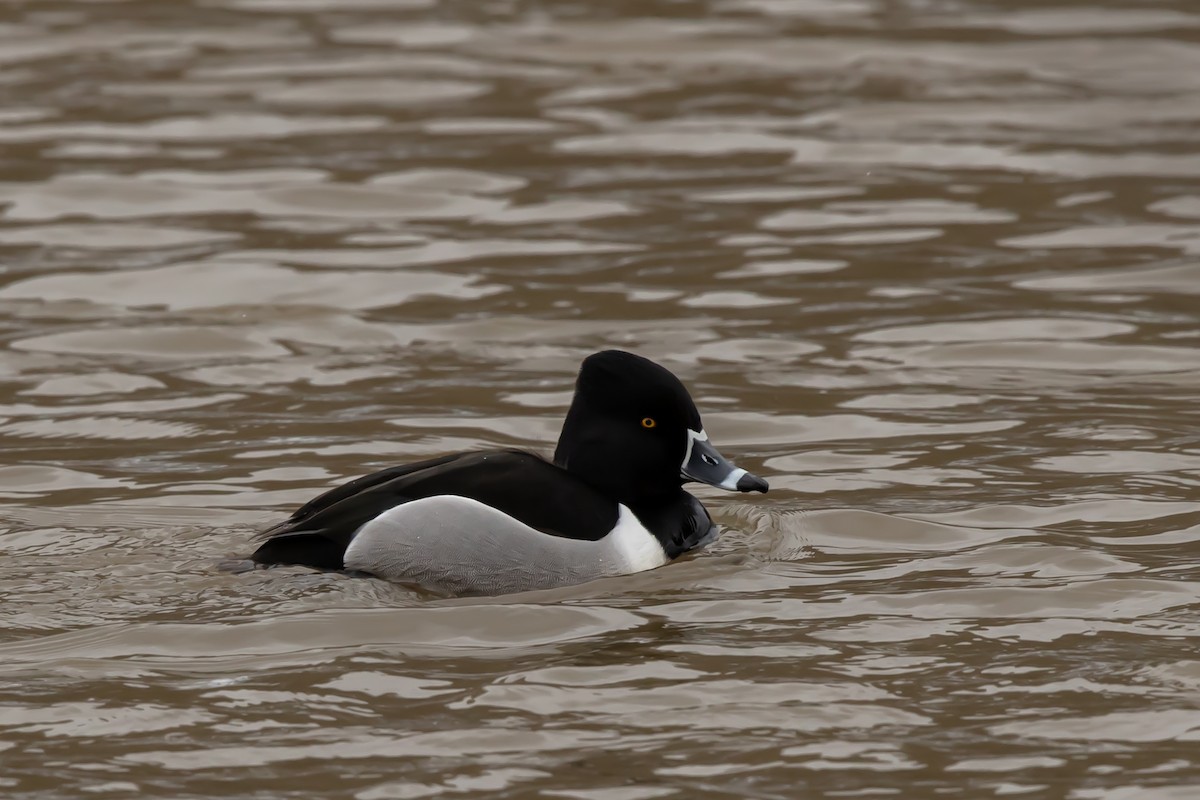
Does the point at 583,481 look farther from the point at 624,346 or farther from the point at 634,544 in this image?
the point at 624,346

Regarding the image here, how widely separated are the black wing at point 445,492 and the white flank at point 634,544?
0.16 feet

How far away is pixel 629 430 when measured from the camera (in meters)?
7.52

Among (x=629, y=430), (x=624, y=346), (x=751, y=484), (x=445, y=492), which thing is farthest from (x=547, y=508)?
(x=624, y=346)

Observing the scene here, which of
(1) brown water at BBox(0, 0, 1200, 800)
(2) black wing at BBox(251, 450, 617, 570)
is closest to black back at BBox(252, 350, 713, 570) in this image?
Result: (2) black wing at BBox(251, 450, 617, 570)

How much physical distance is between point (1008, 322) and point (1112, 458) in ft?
7.62

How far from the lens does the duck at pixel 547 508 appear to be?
7000mm

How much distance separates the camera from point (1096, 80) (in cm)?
1574

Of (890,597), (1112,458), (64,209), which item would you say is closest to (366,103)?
(64,209)

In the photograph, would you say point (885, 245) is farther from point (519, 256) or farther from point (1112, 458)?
point (1112, 458)

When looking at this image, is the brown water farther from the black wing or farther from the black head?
the black head

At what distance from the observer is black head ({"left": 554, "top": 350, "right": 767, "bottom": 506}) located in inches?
296

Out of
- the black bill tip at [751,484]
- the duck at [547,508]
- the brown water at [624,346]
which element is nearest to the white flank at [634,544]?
the duck at [547,508]

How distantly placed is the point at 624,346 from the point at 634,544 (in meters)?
3.38

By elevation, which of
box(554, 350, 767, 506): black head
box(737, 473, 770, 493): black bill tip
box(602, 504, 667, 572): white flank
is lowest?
box(602, 504, 667, 572): white flank
